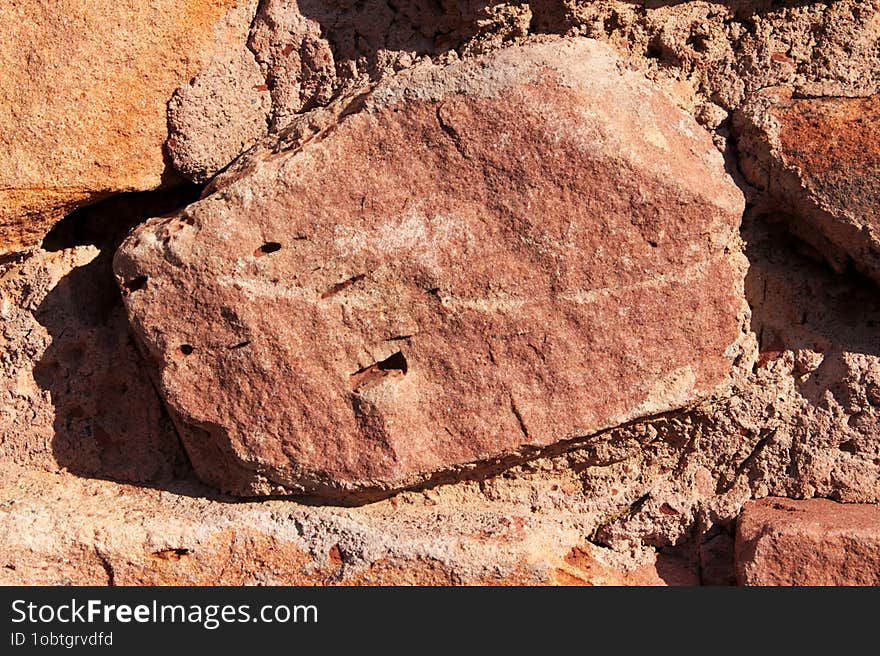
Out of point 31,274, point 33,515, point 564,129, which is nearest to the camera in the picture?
point 564,129

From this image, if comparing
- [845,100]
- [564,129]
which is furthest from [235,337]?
[845,100]

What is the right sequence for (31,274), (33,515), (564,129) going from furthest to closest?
(31,274)
(33,515)
(564,129)

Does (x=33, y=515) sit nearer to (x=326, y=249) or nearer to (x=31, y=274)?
(x=31, y=274)

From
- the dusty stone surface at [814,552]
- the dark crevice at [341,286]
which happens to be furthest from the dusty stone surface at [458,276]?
the dusty stone surface at [814,552]

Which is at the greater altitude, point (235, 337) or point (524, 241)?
point (524, 241)

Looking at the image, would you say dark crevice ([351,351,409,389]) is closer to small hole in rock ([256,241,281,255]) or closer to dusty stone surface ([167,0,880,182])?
small hole in rock ([256,241,281,255])

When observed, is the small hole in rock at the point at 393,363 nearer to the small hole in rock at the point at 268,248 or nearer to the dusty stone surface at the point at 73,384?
the small hole in rock at the point at 268,248

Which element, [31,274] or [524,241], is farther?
[31,274]

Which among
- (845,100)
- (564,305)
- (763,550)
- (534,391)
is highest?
(845,100)
